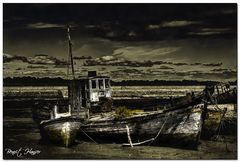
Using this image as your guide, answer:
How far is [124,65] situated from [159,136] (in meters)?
1.19

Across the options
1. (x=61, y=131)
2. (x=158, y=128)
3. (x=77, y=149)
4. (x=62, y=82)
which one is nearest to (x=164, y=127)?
(x=158, y=128)

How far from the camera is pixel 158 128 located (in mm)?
8359

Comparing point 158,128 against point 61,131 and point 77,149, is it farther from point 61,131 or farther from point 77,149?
point 61,131

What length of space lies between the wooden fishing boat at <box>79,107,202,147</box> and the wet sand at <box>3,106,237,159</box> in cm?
13

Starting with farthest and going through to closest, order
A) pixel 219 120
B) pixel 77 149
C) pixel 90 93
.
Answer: pixel 90 93 → pixel 219 120 → pixel 77 149

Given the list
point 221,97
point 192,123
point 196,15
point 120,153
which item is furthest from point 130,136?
point 196,15

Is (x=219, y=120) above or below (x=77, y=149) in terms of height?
above

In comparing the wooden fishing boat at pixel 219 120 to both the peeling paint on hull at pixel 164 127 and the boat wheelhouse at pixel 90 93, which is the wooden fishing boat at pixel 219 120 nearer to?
the peeling paint on hull at pixel 164 127

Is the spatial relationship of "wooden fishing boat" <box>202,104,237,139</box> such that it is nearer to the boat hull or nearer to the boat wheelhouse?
the boat wheelhouse

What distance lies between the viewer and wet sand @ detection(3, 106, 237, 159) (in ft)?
26.7

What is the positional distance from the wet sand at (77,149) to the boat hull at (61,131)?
90 mm

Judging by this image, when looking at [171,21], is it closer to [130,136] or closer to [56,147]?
[130,136]

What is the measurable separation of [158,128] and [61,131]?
1.46 metres

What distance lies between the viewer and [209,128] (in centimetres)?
851
